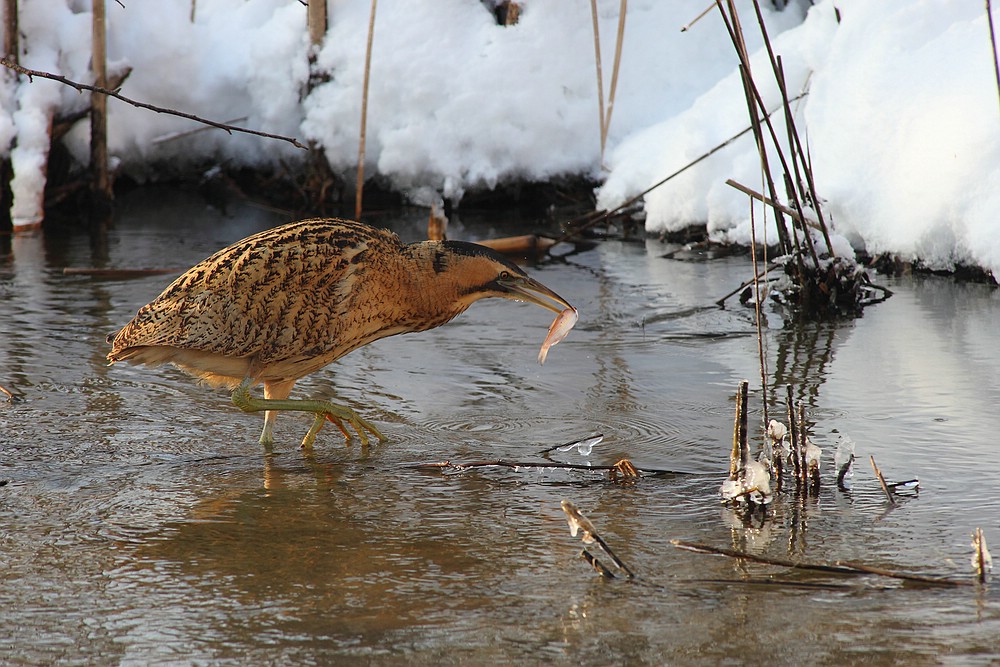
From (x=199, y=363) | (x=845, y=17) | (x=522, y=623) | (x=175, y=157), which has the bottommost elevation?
(x=522, y=623)

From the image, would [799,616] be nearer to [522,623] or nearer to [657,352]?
[522,623]

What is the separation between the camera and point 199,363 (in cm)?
372

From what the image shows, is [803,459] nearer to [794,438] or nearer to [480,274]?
[794,438]

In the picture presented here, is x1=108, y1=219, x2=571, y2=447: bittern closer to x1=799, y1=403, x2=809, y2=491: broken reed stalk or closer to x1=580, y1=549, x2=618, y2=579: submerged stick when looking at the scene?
x1=799, y1=403, x2=809, y2=491: broken reed stalk

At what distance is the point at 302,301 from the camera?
12.0ft

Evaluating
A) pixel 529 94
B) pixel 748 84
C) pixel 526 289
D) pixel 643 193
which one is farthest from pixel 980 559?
pixel 529 94

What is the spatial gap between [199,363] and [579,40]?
6.11 metres

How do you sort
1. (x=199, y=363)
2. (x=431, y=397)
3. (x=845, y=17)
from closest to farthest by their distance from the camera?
(x=199, y=363) < (x=431, y=397) < (x=845, y=17)

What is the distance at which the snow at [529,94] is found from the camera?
257 inches

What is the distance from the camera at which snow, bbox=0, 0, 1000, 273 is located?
6.52 metres

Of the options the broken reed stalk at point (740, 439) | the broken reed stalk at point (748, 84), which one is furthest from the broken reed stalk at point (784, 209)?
the broken reed stalk at point (740, 439)

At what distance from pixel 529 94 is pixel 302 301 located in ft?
18.0

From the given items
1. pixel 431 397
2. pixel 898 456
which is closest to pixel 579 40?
pixel 431 397

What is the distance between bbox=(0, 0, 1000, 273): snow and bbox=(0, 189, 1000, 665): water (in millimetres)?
1520
